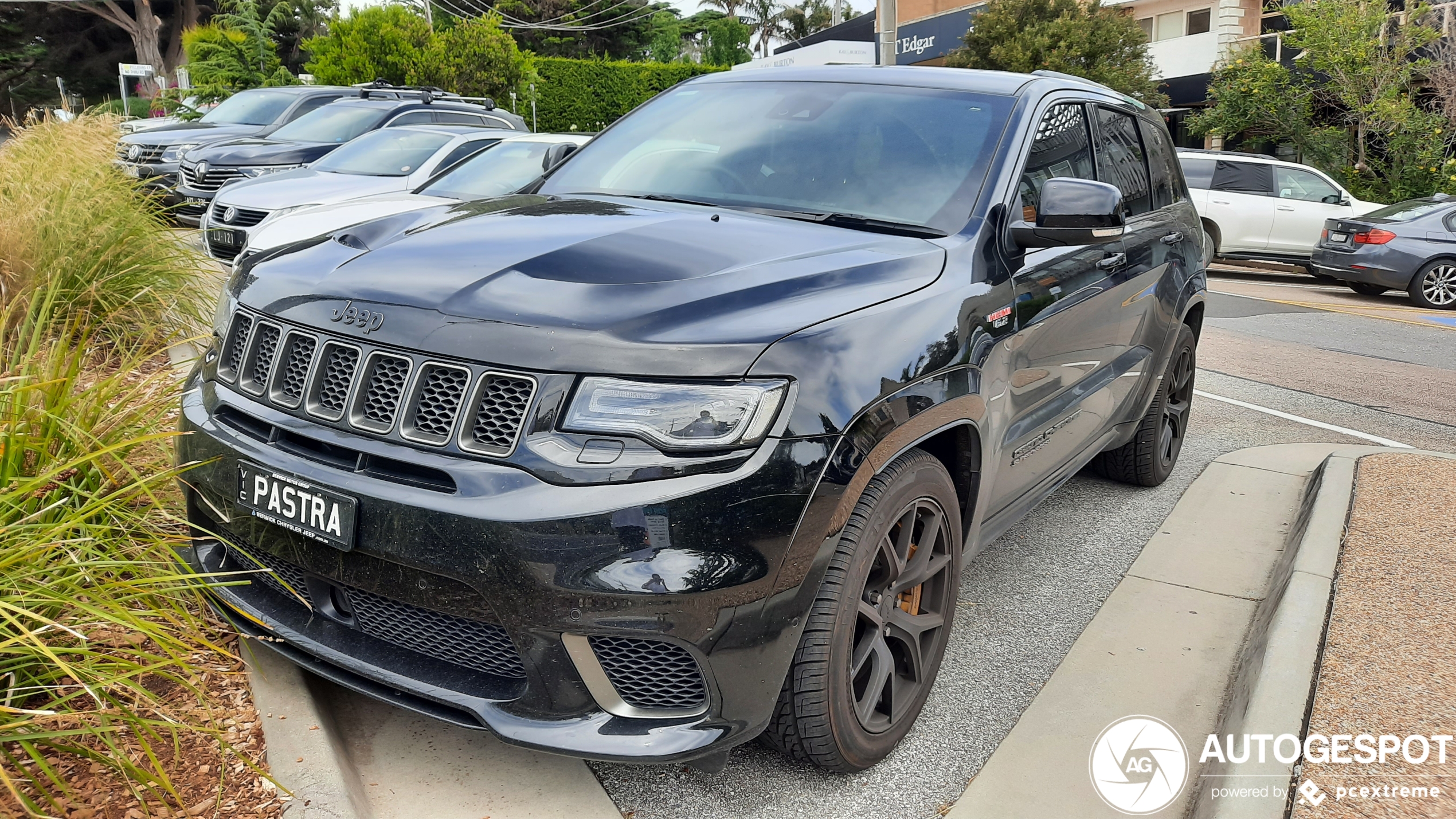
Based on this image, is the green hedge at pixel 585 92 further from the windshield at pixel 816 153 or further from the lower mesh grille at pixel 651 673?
the lower mesh grille at pixel 651 673

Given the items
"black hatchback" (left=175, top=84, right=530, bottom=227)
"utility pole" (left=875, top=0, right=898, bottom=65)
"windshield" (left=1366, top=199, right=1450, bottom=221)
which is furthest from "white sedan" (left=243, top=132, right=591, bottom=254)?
"windshield" (left=1366, top=199, right=1450, bottom=221)

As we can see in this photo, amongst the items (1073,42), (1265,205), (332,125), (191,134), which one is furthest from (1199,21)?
(191,134)

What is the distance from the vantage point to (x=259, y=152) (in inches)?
448

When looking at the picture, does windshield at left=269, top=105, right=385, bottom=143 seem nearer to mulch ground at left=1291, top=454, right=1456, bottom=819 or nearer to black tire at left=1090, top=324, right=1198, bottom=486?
black tire at left=1090, top=324, right=1198, bottom=486

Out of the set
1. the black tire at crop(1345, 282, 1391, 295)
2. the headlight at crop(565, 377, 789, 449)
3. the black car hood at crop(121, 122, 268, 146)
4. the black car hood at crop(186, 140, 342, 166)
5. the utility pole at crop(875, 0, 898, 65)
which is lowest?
the black tire at crop(1345, 282, 1391, 295)

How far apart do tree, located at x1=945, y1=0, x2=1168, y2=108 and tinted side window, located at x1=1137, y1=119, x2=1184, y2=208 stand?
77.1 ft

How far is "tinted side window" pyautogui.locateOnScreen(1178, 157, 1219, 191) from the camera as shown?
17.5 metres

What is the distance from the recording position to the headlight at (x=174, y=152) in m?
12.1

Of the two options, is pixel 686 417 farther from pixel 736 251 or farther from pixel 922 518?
pixel 922 518

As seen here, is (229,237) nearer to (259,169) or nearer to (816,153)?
(259,169)

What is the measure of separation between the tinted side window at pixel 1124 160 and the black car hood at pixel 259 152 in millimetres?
9227

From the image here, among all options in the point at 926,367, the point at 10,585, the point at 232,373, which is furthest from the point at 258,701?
the point at 926,367

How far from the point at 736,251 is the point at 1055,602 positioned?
2.14m

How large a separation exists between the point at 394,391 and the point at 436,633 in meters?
0.55
